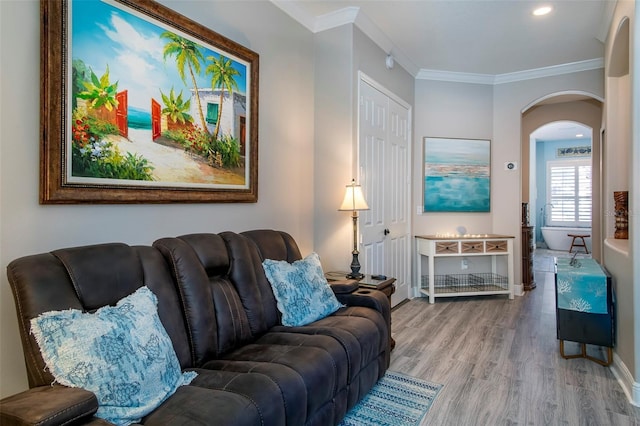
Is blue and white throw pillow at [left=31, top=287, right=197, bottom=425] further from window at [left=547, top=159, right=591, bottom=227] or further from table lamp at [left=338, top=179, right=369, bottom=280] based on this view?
window at [left=547, top=159, right=591, bottom=227]

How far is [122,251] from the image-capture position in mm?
1764

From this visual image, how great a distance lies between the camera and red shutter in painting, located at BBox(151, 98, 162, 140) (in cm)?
213

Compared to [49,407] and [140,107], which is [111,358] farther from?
[140,107]

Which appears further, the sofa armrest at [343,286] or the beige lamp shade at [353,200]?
the beige lamp shade at [353,200]

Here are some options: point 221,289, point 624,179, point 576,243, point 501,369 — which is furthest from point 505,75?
point 576,243

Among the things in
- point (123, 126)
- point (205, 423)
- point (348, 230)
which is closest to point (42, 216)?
point (123, 126)

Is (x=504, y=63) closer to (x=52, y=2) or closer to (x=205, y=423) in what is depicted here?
(x=52, y=2)

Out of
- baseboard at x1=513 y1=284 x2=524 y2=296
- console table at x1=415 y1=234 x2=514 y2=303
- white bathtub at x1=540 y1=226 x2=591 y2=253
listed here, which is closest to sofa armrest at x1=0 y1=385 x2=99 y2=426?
console table at x1=415 y1=234 x2=514 y2=303

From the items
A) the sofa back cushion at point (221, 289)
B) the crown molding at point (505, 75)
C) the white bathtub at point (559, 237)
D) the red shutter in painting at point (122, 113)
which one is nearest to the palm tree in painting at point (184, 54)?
the red shutter in painting at point (122, 113)

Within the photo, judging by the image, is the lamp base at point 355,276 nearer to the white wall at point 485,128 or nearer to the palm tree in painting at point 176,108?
the palm tree in painting at point 176,108

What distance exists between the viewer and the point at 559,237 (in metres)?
9.31

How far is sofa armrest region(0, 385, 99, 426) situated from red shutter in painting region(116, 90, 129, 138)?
1.28m

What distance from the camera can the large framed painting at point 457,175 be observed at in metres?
5.00

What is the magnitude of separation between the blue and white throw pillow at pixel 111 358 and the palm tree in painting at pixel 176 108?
1.21 metres
